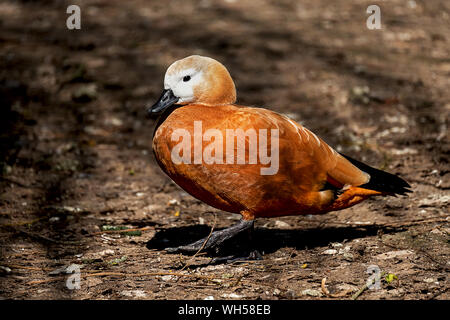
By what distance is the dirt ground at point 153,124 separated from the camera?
339 centimetres

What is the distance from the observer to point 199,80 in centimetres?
365

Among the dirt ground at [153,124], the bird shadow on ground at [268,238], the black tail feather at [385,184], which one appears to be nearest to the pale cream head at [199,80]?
the dirt ground at [153,124]

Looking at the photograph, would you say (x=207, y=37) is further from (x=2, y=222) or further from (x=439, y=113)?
(x=2, y=222)

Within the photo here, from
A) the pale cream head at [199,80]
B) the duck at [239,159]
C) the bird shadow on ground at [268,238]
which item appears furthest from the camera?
the bird shadow on ground at [268,238]

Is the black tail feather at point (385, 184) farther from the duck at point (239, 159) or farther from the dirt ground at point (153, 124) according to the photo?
the dirt ground at point (153, 124)

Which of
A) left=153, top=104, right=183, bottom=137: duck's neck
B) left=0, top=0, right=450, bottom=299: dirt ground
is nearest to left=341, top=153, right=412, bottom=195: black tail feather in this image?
left=0, top=0, right=450, bottom=299: dirt ground

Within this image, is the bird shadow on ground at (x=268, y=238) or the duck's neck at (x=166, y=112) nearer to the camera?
the duck's neck at (x=166, y=112)

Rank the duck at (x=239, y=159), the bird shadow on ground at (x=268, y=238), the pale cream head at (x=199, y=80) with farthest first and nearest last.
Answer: the bird shadow on ground at (x=268, y=238)
the pale cream head at (x=199, y=80)
the duck at (x=239, y=159)

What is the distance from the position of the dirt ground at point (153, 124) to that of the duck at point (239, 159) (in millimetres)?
281

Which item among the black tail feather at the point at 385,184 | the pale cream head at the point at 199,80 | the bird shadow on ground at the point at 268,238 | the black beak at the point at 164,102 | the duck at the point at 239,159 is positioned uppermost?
the pale cream head at the point at 199,80

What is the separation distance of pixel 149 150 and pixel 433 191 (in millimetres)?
2589

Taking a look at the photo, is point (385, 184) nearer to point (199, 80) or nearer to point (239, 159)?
point (239, 159)

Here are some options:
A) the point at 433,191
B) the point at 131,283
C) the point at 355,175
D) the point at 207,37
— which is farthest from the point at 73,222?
the point at 207,37

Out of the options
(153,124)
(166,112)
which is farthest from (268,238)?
(153,124)
